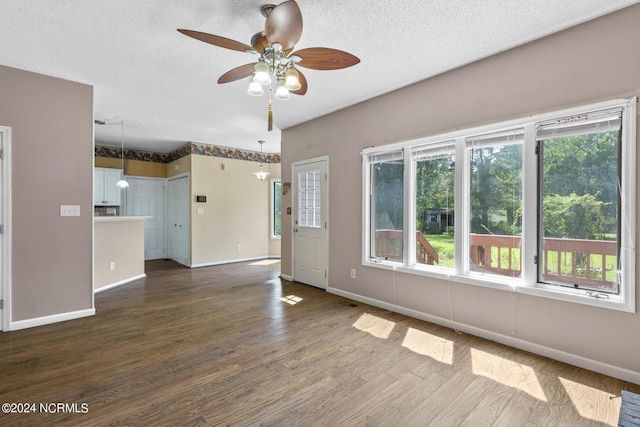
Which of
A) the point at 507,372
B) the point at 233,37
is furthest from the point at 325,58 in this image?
the point at 507,372

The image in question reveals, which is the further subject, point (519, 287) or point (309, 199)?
point (309, 199)

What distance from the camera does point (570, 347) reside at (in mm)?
2393

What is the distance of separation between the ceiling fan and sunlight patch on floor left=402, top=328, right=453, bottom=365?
242 centimetres

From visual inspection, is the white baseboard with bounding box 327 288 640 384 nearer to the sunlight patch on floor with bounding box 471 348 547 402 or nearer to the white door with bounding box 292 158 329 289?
the sunlight patch on floor with bounding box 471 348 547 402

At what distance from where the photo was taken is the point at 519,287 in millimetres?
2654

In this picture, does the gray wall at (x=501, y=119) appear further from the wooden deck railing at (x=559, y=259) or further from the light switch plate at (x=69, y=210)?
the light switch plate at (x=69, y=210)

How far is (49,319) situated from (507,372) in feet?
14.6

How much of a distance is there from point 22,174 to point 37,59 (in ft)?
3.82

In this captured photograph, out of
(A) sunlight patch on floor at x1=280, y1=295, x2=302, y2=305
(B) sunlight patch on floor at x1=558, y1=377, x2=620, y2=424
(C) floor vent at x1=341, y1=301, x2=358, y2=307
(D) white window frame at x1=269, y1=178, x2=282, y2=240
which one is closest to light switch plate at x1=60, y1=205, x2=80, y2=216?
(A) sunlight patch on floor at x1=280, y1=295, x2=302, y2=305

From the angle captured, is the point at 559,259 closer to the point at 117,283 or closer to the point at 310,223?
the point at 310,223

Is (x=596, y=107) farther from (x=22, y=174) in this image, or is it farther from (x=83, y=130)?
(x=22, y=174)

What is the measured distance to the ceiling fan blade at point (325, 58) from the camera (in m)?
2.12

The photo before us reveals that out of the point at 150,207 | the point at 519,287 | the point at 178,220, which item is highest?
the point at 150,207

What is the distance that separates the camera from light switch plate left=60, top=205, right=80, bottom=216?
11.0ft
